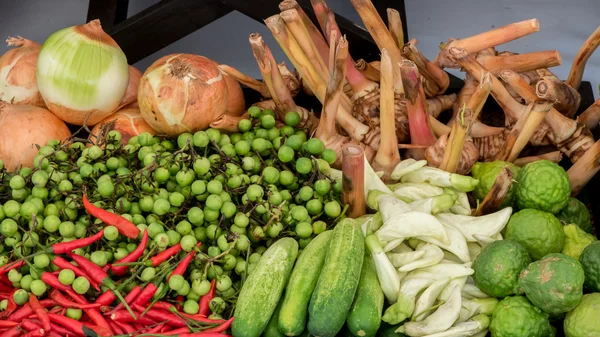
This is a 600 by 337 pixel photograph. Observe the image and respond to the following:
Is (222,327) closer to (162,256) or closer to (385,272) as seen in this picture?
(162,256)

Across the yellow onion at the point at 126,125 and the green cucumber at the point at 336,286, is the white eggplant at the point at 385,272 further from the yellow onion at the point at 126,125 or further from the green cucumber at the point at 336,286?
the yellow onion at the point at 126,125

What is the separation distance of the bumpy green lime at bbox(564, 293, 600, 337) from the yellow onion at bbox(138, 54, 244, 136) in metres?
1.31

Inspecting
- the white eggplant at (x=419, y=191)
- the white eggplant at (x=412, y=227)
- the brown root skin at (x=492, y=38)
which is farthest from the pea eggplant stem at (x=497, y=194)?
the brown root skin at (x=492, y=38)

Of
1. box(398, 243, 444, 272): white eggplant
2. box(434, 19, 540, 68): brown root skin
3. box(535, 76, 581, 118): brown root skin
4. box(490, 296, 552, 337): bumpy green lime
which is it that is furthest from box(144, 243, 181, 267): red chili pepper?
box(535, 76, 581, 118): brown root skin

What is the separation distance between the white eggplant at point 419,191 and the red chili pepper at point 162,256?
0.72 m

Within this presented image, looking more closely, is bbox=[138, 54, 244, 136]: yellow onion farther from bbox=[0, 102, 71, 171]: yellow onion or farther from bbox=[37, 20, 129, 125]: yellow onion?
bbox=[0, 102, 71, 171]: yellow onion

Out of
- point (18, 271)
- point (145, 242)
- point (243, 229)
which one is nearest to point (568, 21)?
point (243, 229)

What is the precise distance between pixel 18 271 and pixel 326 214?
35.7 inches

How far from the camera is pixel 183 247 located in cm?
185

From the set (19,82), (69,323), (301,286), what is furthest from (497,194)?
(19,82)

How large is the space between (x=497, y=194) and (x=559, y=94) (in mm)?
526

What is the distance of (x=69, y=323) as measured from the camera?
1.73m

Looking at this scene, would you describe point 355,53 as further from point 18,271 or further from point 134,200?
point 18,271

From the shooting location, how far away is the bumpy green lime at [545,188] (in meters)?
1.99
